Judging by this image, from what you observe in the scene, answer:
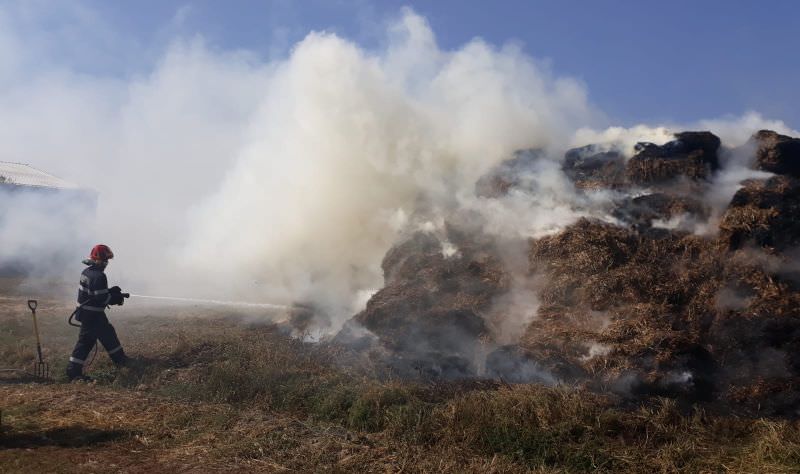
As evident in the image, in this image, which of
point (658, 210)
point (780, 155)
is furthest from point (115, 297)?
point (780, 155)

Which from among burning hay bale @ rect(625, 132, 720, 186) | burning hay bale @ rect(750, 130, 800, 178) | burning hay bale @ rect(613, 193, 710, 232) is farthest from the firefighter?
burning hay bale @ rect(750, 130, 800, 178)

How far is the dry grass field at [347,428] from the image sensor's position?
17.5 feet

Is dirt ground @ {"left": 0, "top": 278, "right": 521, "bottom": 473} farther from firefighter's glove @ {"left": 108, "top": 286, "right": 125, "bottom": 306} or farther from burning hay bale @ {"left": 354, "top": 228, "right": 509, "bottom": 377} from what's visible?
burning hay bale @ {"left": 354, "top": 228, "right": 509, "bottom": 377}

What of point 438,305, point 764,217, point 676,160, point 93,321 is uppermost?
point 676,160

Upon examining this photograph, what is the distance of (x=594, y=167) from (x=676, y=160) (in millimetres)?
1778

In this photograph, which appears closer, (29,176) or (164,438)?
(164,438)

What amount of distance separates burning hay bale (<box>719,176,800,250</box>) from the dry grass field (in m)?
3.90

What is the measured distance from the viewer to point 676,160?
449 inches

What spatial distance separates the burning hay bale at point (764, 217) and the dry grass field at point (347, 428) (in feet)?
12.8

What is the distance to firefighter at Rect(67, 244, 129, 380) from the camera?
30.2 ft

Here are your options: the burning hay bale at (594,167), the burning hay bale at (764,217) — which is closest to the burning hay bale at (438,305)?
the burning hay bale at (594,167)

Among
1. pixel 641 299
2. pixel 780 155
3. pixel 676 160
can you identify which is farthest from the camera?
pixel 676 160

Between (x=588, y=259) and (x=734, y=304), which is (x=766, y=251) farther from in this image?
(x=588, y=259)

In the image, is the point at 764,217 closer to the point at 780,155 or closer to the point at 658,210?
the point at 658,210
